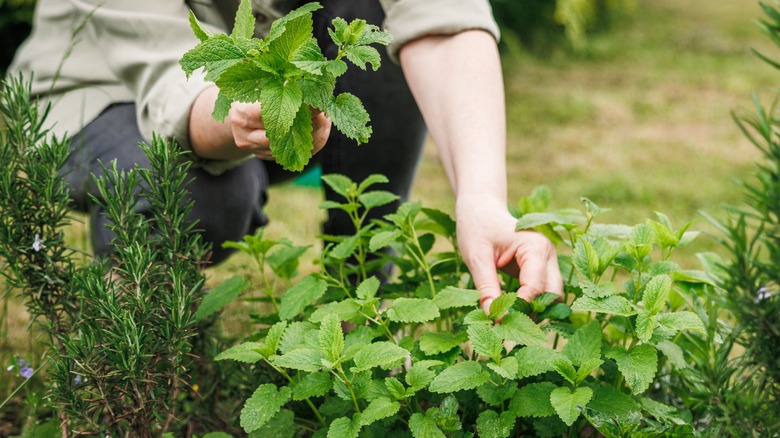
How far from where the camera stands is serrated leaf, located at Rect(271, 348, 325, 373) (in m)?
1.18

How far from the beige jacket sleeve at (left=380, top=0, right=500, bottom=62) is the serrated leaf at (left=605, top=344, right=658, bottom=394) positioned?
930mm

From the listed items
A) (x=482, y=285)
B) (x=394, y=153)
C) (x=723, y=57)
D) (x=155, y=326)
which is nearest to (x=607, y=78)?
(x=723, y=57)

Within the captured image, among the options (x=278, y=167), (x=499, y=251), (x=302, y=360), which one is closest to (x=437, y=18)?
Result: (x=499, y=251)

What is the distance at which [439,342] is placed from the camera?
129 centimetres

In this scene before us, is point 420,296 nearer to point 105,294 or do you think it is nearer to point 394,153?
point 105,294

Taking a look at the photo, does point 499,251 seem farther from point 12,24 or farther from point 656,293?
point 12,24

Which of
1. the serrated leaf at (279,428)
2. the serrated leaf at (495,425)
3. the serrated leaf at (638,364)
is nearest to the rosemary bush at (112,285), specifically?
the serrated leaf at (279,428)

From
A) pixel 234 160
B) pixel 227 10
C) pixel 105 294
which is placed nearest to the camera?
pixel 105 294

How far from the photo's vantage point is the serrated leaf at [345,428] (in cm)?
116

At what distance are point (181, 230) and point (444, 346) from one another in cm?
49

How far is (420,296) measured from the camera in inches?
58.0

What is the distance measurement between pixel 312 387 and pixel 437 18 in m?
0.99

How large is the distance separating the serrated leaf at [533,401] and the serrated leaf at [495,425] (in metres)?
0.02

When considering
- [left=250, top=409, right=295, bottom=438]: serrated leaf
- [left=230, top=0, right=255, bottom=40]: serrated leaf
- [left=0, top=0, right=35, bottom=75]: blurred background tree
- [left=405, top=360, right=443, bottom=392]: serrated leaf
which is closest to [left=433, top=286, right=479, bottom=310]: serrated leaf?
[left=405, top=360, right=443, bottom=392]: serrated leaf
